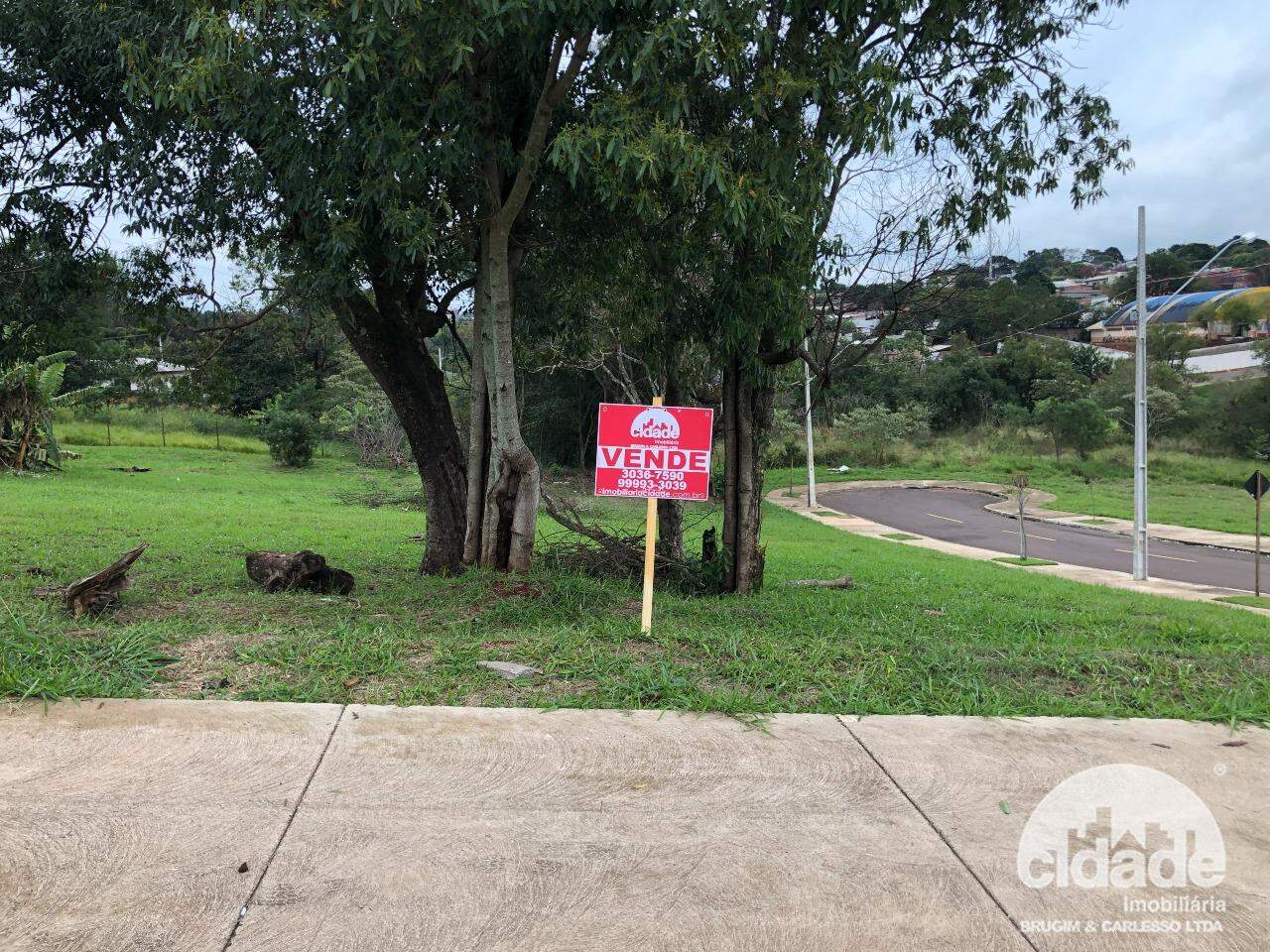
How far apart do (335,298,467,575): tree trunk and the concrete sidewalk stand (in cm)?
556

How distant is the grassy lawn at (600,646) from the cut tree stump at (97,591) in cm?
14

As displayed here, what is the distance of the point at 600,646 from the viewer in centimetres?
616

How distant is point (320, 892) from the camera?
3205 millimetres

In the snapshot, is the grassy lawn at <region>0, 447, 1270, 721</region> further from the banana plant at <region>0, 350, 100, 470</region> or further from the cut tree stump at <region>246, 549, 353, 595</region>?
the banana plant at <region>0, 350, 100, 470</region>

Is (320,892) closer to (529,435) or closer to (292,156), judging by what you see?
(292,156)

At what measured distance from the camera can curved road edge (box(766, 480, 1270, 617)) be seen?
18828 mm

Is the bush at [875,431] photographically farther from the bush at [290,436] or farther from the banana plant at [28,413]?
the banana plant at [28,413]

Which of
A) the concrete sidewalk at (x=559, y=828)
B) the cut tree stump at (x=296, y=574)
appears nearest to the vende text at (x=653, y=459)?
the concrete sidewalk at (x=559, y=828)

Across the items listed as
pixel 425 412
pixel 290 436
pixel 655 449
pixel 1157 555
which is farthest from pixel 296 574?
pixel 290 436

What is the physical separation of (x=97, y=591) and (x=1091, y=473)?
51.1m

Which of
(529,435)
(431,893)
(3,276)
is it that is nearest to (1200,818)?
(431,893)

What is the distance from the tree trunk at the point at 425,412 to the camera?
32.3 ft

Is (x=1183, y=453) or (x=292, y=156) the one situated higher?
(x=292, y=156)

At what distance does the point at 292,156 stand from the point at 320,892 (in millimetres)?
6113
